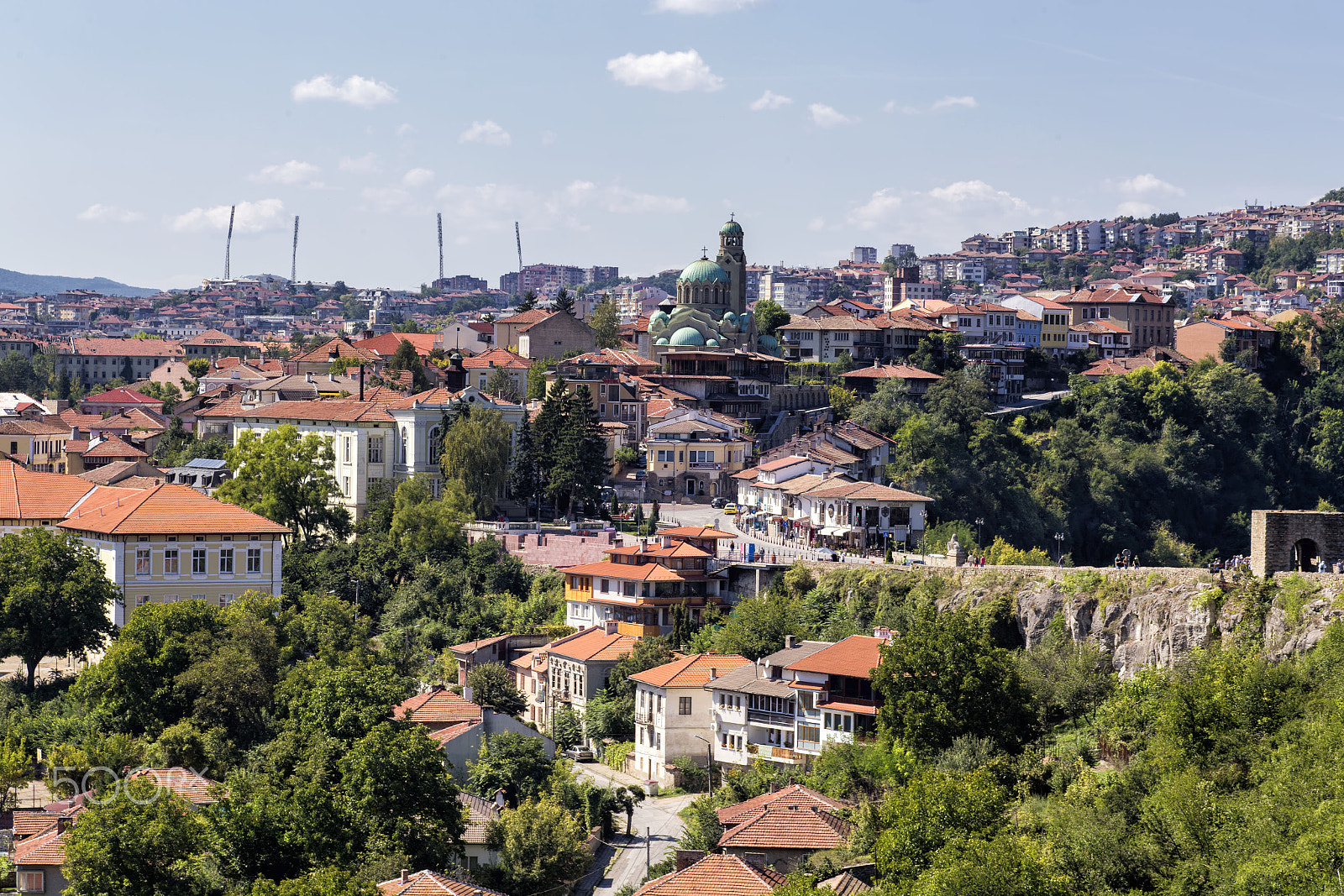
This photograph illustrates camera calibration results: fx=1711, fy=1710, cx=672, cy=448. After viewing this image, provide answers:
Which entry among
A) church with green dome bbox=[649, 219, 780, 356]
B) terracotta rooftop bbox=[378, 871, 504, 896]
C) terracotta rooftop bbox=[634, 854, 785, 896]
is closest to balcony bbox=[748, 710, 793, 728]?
terracotta rooftop bbox=[634, 854, 785, 896]

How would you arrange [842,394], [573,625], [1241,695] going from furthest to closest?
[842,394]
[573,625]
[1241,695]

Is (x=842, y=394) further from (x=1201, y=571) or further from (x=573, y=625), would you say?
(x=1201, y=571)

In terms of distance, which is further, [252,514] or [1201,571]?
[252,514]

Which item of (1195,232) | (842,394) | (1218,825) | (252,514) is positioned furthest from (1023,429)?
(1195,232)

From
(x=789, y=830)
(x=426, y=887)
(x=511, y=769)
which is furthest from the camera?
(x=511, y=769)

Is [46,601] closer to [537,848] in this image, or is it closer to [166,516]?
[166,516]

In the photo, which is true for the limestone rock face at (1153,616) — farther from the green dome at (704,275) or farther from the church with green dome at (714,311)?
the green dome at (704,275)

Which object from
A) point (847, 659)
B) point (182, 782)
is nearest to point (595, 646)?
point (847, 659)

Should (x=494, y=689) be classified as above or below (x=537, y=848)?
above
